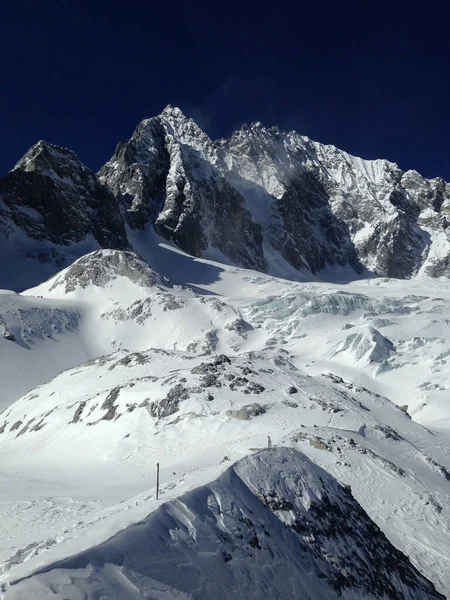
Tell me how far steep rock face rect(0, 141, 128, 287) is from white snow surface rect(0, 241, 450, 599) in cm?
5445

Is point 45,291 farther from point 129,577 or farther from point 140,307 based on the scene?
point 129,577

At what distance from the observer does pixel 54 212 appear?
558ft

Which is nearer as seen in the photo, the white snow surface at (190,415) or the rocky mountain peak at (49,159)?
the white snow surface at (190,415)

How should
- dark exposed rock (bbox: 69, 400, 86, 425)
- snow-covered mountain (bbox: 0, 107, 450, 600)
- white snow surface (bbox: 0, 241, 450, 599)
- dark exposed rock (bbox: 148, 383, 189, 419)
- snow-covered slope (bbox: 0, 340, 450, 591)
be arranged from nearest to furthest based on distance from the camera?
snow-covered mountain (bbox: 0, 107, 450, 600), white snow surface (bbox: 0, 241, 450, 599), snow-covered slope (bbox: 0, 340, 450, 591), dark exposed rock (bbox: 148, 383, 189, 419), dark exposed rock (bbox: 69, 400, 86, 425)

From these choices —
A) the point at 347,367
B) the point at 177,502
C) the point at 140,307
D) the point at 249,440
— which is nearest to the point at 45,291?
the point at 140,307

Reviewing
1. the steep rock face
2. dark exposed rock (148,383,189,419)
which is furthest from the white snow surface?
the steep rock face

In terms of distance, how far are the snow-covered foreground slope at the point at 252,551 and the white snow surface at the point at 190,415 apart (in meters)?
0.14

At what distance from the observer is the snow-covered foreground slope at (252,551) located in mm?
8078

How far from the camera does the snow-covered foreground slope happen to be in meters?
8.08

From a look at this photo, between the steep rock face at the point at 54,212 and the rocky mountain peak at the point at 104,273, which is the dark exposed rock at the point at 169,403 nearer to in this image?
the rocky mountain peak at the point at 104,273

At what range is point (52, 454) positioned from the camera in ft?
118

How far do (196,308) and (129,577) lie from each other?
10265 cm

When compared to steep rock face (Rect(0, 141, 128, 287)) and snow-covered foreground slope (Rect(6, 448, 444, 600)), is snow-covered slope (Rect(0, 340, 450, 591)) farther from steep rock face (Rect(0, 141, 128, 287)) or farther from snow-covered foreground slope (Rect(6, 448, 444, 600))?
steep rock face (Rect(0, 141, 128, 287))

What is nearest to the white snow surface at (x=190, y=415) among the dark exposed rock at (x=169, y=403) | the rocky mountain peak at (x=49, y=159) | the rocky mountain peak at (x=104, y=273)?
the dark exposed rock at (x=169, y=403)
